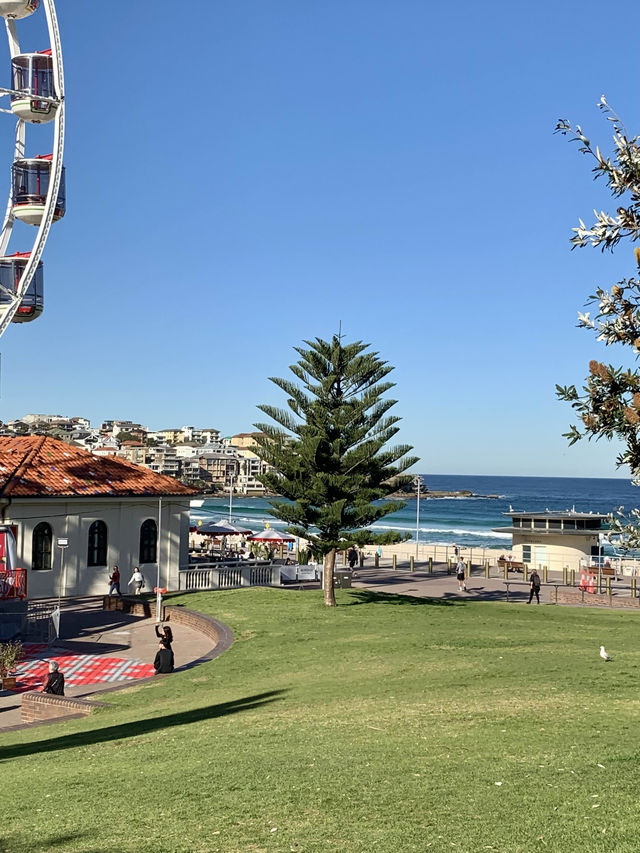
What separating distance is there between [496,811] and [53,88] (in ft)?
60.8

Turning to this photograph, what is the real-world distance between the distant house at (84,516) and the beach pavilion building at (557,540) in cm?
1530

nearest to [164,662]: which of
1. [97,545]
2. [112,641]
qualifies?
[112,641]

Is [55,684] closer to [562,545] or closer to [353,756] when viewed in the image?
[353,756]

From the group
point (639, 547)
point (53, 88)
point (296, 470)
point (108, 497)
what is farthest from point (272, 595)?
point (639, 547)

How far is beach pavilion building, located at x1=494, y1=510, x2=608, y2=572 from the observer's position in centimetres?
3622

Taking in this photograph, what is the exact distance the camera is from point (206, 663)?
53.3 ft

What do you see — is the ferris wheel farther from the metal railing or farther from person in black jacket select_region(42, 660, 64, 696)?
person in black jacket select_region(42, 660, 64, 696)

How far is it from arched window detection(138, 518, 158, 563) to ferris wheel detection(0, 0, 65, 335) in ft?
35.3

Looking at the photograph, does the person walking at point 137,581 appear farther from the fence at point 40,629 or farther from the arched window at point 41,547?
the fence at point 40,629

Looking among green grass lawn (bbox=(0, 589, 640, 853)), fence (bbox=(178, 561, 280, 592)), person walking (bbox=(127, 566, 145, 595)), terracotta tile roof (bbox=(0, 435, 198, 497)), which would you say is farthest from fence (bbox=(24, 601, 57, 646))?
fence (bbox=(178, 561, 280, 592))

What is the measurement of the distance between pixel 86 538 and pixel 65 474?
232 cm

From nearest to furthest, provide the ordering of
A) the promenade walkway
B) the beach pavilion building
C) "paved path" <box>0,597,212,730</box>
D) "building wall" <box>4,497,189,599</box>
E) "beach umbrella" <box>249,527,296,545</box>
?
"paved path" <box>0,597,212,730</box> → the promenade walkway → "building wall" <box>4,497,189,599</box> → "beach umbrella" <box>249,527,296,545</box> → the beach pavilion building

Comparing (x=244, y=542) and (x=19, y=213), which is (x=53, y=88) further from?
(x=244, y=542)

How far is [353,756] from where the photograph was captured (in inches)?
Result: 336
